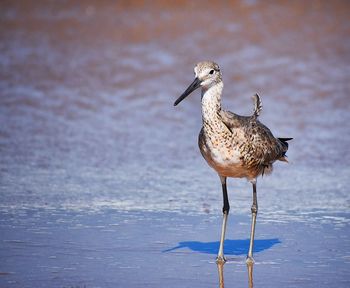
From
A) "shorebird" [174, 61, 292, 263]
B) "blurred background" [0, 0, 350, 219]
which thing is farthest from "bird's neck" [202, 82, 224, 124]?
"blurred background" [0, 0, 350, 219]

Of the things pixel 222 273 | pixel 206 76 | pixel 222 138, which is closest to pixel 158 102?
pixel 206 76

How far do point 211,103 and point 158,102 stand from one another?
6952 mm

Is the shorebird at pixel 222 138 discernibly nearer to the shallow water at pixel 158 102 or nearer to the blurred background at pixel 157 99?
the shallow water at pixel 158 102

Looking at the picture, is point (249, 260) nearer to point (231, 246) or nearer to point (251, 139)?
point (231, 246)

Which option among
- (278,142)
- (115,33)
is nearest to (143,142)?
(278,142)

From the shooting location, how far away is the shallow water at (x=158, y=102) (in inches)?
369

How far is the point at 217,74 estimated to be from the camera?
24.8 ft

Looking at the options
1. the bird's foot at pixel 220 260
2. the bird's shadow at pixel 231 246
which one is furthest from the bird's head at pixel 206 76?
the bird's foot at pixel 220 260

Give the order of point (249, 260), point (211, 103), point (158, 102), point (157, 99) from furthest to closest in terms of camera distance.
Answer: point (157, 99) < point (158, 102) < point (211, 103) < point (249, 260)

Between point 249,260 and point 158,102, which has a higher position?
point 158,102

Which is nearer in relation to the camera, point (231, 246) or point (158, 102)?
point (231, 246)

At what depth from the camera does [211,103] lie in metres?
7.47

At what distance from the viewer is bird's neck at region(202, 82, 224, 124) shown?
293 inches

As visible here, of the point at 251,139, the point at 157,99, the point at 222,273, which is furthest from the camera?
the point at 157,99
